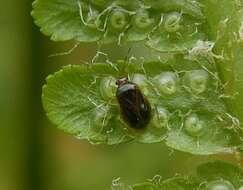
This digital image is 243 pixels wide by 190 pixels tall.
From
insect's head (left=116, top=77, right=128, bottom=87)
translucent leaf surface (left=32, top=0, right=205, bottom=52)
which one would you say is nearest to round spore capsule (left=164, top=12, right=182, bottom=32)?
translucent leaf surface (left=32, top=0, right=205, bottom=52)

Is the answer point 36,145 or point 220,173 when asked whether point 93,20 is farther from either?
point 36,145

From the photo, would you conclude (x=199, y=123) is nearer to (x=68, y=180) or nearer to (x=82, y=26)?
(x=82, y=26)

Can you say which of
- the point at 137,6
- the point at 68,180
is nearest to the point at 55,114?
the point at 137,6

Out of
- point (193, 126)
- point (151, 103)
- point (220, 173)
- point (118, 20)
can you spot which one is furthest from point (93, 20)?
point (220, 173)

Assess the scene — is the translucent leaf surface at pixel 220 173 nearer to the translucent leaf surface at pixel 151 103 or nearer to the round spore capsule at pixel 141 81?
the translucent leaf surface at pixel 151 103

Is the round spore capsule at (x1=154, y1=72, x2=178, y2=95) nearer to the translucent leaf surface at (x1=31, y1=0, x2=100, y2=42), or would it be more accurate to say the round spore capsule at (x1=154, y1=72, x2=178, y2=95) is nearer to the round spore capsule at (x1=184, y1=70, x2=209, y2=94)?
the round spore capsule at (x1=184, y1=70, x2=209, y2=94)

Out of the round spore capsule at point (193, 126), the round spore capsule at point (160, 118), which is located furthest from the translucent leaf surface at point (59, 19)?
the round spore capsule at point (193, 126)
